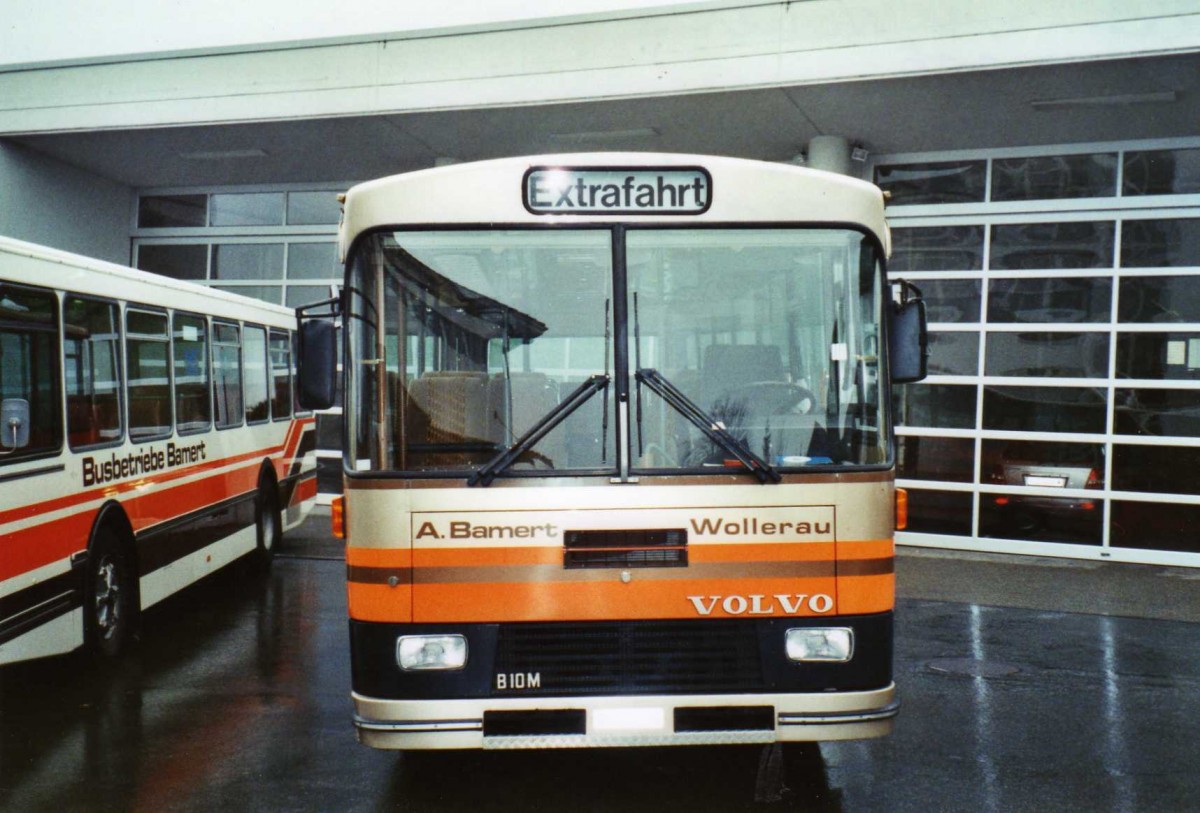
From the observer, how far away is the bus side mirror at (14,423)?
6.10 m

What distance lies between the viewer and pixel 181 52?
13312 millimetres

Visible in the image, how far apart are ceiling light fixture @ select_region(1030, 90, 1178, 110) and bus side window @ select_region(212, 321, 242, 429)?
7.54 metres

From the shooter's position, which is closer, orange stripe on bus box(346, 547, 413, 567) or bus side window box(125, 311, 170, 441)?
orange stripe on bus box(346, 547, 413, 567)

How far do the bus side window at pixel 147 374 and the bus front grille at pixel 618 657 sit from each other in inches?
164

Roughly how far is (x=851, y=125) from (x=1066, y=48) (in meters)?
2.53

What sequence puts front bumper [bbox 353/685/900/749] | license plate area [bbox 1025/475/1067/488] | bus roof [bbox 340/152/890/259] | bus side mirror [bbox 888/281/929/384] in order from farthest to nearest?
license plate area [bbox 1025/475/1067/488] < bus side mirror [bbox 888/281/929/384] < bus roof [bbox 340/152/890/259] < front bumper [bbox 353/685/900/749]


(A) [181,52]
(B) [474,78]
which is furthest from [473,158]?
(A) [181,52]

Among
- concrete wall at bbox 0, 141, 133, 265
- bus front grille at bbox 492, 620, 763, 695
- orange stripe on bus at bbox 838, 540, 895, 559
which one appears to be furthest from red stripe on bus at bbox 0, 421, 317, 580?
concrete wall at bbox 0, 141, 133, 265

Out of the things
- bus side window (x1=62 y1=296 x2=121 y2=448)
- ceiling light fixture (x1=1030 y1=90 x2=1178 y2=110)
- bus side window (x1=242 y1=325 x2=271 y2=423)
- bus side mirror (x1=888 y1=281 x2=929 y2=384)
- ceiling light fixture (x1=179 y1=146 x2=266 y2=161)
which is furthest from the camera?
ceiling light fixture (x1=179 y1=146 x2=266 y2=161)

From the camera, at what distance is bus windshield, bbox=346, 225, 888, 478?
4809mm

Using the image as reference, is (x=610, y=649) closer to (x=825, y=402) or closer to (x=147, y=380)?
(x=825, y=402)

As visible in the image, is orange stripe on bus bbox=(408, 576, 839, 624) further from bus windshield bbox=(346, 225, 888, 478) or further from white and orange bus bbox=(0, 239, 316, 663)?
white and orange bus bbox=(0, 239, 316, 663)

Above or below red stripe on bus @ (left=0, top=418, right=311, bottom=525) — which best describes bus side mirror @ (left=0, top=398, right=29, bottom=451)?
above

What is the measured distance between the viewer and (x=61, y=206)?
1520 centimetres
